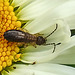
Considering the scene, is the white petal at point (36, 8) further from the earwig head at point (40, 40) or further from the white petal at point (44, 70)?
the white petal at point (44, 70)

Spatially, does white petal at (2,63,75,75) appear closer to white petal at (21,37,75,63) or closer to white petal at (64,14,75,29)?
white petal at (21,37,75,63)

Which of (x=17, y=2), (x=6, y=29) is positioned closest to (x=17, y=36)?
(x=6, y=29)

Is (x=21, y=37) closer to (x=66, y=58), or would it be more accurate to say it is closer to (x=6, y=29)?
(x=6, y=29)

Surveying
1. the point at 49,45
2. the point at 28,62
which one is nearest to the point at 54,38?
the point at 49,45

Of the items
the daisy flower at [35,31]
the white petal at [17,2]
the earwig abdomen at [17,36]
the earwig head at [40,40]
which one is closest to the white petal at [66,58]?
the daisy flower at [35,31]

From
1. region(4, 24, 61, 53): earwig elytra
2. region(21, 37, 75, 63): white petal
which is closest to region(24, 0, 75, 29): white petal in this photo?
region(4, 24, 61, 53): earwig elytra
